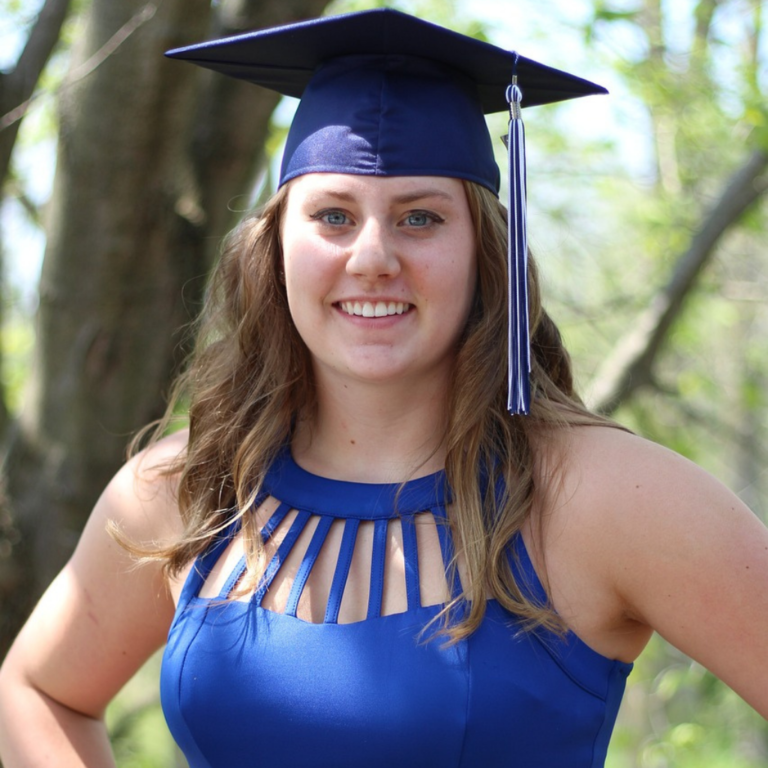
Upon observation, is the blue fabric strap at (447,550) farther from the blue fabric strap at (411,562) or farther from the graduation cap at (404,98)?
the graduation cap at (404,98)

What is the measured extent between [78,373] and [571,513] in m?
1.46

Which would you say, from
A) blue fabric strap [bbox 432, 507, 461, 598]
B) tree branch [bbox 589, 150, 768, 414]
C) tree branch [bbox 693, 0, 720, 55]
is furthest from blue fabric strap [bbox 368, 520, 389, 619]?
tree branch [bbox 693, 0, 720, 55]

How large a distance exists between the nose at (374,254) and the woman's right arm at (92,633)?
73 centimetres

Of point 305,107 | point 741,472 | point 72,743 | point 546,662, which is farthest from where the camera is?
point 741,472

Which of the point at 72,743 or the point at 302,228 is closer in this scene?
the point at 302,228

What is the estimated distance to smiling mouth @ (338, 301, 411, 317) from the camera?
2.01 meters

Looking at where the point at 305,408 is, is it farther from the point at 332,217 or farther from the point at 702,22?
the point at 702,22

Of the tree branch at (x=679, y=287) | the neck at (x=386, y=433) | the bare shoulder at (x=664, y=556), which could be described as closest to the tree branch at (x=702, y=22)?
the tree branch at (x=679, y=287)

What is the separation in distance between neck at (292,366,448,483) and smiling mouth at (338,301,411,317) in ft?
0.64

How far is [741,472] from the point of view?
32.3ft

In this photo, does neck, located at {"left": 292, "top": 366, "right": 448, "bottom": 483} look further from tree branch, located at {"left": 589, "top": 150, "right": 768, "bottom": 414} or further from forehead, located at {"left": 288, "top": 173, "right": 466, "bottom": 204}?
tree branch, located at {"left": 589, "top": 150, "right": 768, "bottom": 414}

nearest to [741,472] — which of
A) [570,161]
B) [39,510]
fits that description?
[570,161]

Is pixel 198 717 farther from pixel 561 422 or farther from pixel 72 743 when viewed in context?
pixel 561 422

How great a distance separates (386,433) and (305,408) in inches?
10.4
